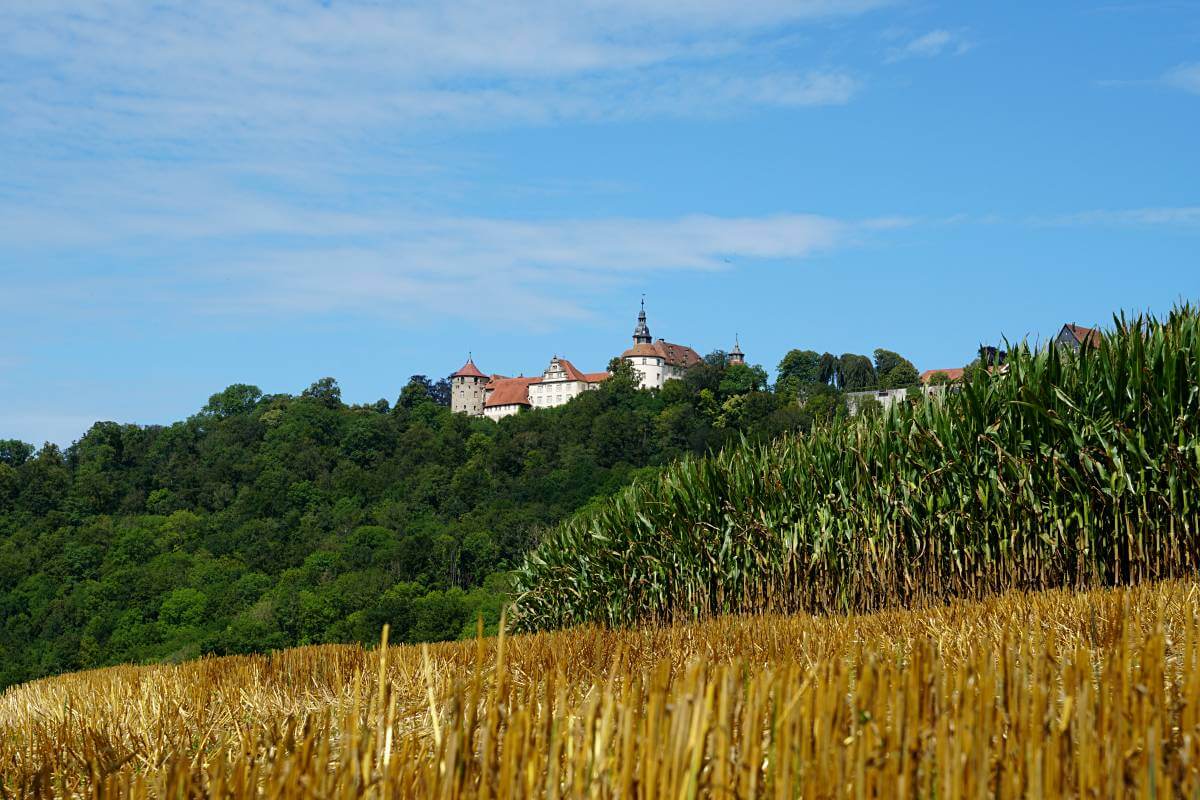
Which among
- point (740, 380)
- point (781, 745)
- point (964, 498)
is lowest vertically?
point (781, 745)

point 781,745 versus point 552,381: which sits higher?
point 552,381

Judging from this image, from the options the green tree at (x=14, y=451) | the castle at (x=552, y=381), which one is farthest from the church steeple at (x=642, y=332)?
the green tree at (x=14, y=451)

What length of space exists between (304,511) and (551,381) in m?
67.4

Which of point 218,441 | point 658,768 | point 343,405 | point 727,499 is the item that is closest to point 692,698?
point 658,768

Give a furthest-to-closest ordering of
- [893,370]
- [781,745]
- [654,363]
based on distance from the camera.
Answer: [654,363] < [893,370] < [781,745]

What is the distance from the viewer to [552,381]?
141m

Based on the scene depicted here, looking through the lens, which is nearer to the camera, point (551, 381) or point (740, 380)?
point (740, 380)

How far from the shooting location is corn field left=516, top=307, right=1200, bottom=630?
12.0 metres

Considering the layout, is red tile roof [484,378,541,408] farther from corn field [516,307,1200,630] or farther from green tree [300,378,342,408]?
corn field [516,307,1200,630]

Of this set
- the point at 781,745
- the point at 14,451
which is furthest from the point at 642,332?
the point at 781,745

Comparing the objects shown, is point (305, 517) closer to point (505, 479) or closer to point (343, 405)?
point (505, 479)

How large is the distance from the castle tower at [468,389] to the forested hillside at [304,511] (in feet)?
93.2

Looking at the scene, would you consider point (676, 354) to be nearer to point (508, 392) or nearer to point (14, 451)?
point (508, 392)

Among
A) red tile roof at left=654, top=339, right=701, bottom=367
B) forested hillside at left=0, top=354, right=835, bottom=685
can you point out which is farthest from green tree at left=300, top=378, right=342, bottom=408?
red tile roof at left=654, top=339, right=701, bottom=367
